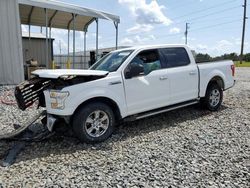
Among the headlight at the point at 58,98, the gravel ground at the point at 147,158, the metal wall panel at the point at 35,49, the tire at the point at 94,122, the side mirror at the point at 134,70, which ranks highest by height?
the metal wall panel at the point at 35,49

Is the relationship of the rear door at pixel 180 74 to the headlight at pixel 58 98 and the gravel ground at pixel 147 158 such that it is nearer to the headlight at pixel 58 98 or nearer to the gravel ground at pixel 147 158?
the gravel ground at pixel 147 158

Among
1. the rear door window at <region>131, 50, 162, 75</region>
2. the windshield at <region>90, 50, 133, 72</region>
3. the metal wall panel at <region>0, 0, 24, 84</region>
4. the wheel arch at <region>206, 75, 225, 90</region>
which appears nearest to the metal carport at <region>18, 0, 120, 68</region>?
the metal wall panel at <region>0, 0, 24, 84</region>

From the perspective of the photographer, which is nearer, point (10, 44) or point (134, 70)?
point (134, 70)

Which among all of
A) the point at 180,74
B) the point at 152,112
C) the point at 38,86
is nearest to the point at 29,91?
the point at 38,86

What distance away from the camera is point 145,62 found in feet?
20.5

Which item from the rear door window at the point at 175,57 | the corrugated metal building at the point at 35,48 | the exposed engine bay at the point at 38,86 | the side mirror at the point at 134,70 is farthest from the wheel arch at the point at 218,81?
the corrugated metal building at the point at 35,48

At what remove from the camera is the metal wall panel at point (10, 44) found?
39.9ft

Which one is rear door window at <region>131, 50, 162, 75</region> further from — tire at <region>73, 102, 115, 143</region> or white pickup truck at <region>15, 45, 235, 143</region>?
tire at <region>73, 102, 115, 143</region>

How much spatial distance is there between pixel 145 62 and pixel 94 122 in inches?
74.0

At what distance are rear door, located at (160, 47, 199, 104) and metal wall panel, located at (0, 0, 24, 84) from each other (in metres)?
8.39

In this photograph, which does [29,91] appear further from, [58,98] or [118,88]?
[118,88]

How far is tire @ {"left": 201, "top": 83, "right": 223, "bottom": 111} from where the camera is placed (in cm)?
754

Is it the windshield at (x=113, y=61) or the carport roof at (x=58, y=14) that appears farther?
the carport roof at (x=58, y=14)

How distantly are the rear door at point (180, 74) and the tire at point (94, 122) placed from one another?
1811 mm
